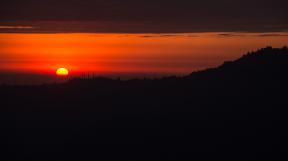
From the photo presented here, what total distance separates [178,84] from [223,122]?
7533 mm

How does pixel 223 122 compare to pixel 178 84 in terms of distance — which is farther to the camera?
pixel 178 84

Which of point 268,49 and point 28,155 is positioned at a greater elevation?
point 268,49

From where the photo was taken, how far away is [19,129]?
248 feet

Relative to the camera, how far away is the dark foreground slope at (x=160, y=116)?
72.1 metres

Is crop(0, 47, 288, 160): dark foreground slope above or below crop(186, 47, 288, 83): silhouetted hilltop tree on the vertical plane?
below

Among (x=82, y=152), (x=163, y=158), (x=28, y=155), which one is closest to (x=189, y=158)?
(x=163, y=158)

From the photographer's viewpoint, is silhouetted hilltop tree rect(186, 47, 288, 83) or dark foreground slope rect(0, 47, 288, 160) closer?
dark foreground slope rect(0, 47, 288, 160)

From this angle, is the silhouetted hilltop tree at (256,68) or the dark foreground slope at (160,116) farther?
the silhouetted hilltop tree at (256,68)

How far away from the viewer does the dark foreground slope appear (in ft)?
237

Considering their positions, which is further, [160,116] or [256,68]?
[256,68]

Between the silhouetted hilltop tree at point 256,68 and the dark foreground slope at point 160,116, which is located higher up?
the silhouetted hilltop tree at point 256,68

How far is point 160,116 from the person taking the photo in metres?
75.6

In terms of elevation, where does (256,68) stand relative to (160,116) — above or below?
above

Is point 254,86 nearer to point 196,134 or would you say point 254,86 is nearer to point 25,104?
point 196,134
